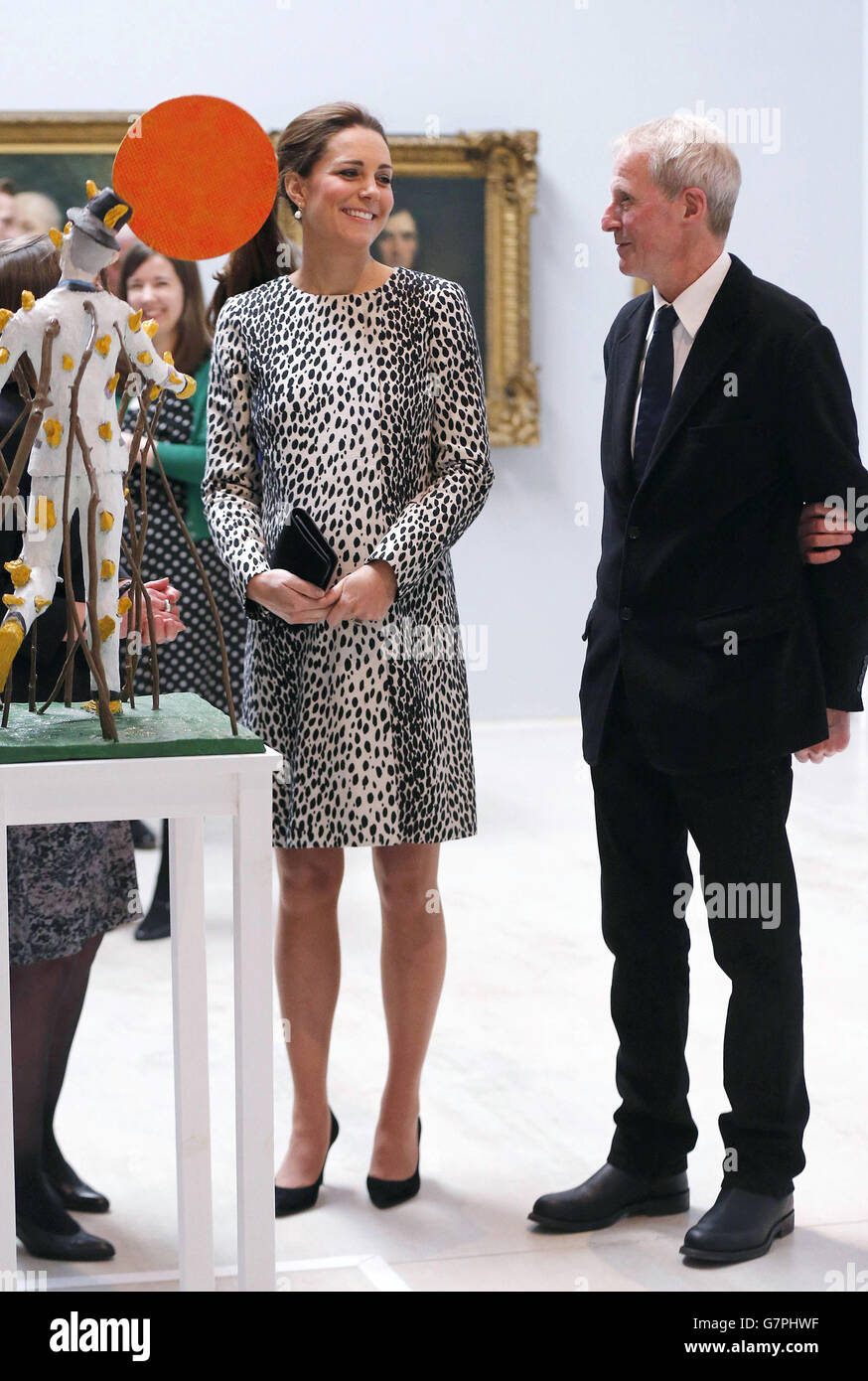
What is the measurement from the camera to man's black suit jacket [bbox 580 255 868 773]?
6.79ft

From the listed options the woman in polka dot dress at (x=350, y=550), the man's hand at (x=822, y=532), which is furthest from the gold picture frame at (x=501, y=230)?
the man's hand at (x=822, y=532)

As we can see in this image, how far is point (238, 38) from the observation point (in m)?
6.30

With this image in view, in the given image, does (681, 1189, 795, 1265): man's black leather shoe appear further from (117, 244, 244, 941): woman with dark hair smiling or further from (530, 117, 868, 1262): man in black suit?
(117, 244, 244, 941): woman with dark hair smiling

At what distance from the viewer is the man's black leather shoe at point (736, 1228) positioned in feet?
7.04

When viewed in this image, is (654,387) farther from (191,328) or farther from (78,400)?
(191,328)

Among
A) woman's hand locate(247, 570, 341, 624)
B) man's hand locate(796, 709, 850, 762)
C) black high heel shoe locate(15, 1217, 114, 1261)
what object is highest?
woman's hand locate(247, 570, 341, 624)

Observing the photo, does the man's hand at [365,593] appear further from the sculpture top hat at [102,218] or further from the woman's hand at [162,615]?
the sculpture top hat at [102,218]

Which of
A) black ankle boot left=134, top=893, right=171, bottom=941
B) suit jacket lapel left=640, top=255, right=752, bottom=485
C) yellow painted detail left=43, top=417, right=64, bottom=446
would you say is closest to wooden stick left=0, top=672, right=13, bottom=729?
yellow painted detail left=43, top=417, right=64, bottom=446

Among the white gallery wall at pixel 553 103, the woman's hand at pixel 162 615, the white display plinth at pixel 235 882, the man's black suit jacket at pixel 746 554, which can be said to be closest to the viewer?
the white display plinth at pixel 235 882

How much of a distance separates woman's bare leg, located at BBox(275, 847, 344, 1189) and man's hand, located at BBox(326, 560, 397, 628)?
394 mm

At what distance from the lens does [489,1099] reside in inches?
111

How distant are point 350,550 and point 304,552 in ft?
0.42

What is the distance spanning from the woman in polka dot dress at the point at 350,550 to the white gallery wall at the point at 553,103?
432 cm

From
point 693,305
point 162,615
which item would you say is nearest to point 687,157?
point 693,305
